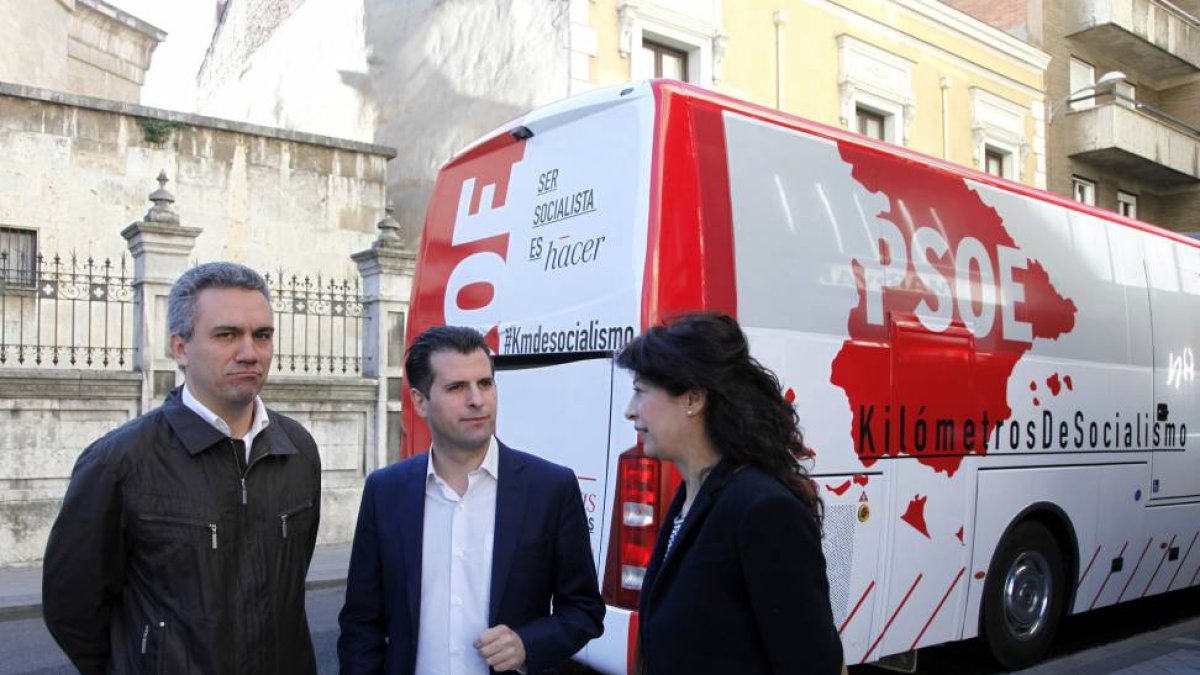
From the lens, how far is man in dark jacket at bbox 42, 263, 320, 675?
7.82 feet

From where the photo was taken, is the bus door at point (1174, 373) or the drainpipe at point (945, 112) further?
the drainpipe at point (945, 112)

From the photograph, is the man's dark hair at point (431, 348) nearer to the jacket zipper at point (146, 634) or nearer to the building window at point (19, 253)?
the jacket zipper at point (146, 634)

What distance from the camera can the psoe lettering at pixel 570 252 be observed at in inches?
187

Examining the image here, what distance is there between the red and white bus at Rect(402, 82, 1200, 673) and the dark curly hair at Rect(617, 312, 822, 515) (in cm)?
195

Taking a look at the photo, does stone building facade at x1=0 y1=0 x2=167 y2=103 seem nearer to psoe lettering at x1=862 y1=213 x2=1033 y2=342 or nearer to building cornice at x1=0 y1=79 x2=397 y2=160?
building cornice at x1=0 y1=79 x2=397 y2=160

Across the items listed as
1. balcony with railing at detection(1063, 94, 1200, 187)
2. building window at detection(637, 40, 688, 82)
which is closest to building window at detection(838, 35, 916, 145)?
building window at detection(637, 40, 688, 82)

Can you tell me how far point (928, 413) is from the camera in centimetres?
538

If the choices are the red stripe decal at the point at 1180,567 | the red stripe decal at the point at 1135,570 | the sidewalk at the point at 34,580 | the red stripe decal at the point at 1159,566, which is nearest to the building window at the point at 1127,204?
the red stripe decal at the point at 1180,567

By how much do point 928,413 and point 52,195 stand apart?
12.4 m

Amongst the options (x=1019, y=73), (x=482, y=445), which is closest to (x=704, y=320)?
(x=482, y=445)

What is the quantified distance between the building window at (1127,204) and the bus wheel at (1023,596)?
20.1 m

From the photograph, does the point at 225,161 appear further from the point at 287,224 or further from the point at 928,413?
the point at 928,413

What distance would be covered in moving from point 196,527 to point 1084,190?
2381cm

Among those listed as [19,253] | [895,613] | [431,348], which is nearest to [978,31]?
[19,253]
